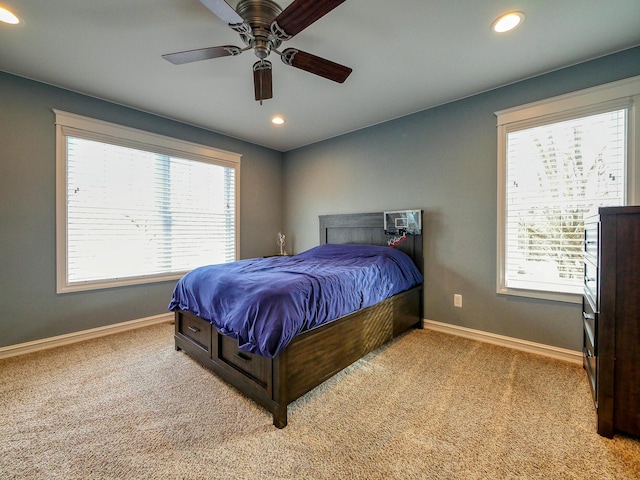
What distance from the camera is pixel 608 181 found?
6.84ft

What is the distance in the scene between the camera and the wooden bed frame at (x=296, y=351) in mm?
1533

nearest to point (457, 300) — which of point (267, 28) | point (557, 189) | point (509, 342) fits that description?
point (509, 342)

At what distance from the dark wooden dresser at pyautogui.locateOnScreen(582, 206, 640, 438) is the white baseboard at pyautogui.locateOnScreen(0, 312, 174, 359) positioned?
3846 mm

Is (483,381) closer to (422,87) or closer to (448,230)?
(448,230)

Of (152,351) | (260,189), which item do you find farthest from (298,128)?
(152,351)

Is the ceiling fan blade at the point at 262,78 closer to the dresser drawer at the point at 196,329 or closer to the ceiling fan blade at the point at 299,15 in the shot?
the ceiling fan blade at the point at 299,15

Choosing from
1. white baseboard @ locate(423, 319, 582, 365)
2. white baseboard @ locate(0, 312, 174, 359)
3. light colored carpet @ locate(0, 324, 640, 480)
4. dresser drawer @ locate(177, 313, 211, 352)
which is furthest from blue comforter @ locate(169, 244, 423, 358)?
white baseboard @ locate(0, 312, 174, 359)

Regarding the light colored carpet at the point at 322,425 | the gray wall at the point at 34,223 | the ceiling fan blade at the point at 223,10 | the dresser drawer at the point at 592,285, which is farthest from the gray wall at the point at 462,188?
the gray wall at the point at 34,223

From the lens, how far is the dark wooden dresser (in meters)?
1.34

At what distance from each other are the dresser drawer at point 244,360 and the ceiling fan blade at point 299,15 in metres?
1.88

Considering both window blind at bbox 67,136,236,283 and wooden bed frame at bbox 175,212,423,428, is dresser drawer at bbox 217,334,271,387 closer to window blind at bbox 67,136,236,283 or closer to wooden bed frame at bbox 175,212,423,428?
wooden bed frame at bbox 175,212,423,428

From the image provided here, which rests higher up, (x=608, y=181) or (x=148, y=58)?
(x=148, y=58)

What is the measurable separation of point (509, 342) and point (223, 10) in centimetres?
333

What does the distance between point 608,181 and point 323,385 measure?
8.85 ft
